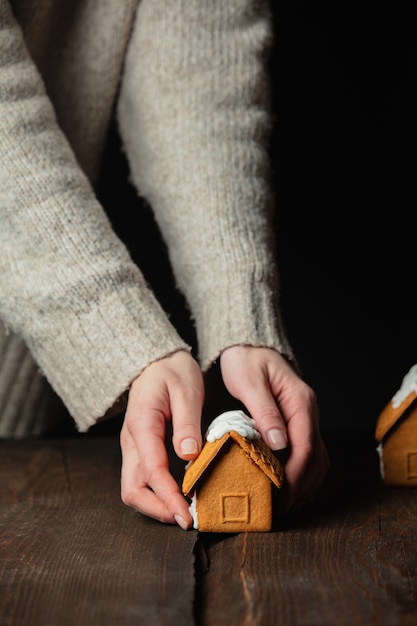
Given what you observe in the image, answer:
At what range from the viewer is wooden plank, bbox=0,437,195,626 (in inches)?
25.6

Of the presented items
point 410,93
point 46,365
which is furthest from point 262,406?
point 410,93

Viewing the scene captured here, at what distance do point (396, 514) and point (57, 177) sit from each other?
0.60 meters

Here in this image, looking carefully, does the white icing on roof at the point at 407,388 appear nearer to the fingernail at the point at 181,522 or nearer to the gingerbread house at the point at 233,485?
the gingerbread house at the point at 233,485

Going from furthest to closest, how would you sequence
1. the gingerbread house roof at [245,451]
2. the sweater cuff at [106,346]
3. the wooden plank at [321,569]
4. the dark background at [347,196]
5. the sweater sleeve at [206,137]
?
1. the dark background at [347,196]
2. the sweater sleeve at [206,137]
3. the sweater cuff at [106,346]
4. the gingerbread house roof at [245,451]
5. the wooden plank at [321,569]

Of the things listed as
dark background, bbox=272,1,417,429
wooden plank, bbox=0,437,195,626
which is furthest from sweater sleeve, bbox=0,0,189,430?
dark background, bbox=272,1,417,429

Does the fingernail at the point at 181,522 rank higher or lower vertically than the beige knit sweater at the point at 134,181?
lower

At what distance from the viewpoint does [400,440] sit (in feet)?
3.22

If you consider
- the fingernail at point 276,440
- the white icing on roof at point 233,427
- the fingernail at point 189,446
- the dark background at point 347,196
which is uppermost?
the white icing on roof at point 233,427

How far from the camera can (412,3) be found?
150 centimetres

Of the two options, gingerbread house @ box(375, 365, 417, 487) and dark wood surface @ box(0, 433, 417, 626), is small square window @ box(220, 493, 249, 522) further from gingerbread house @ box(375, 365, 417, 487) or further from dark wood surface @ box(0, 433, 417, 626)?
gingerbread house @ box(375, 365, 417, 487)

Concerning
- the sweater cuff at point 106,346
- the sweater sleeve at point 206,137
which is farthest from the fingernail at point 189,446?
the sweater sleeve at point 206,137

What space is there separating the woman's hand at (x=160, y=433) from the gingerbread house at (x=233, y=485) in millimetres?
23

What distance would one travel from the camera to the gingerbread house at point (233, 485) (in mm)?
820

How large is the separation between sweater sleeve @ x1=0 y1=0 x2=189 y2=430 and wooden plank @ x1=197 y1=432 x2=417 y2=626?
251mm
